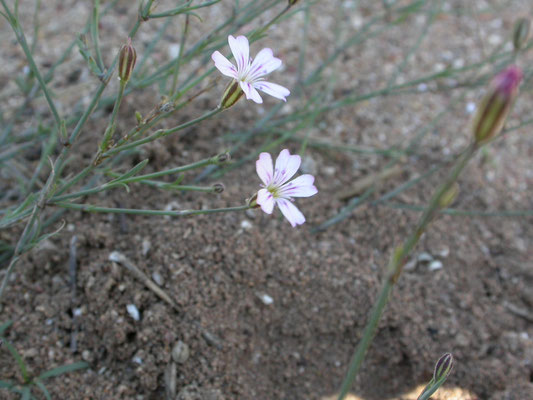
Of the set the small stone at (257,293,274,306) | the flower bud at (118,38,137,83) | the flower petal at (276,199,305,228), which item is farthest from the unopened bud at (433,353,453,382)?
the flower bud at (118,38,137,83)

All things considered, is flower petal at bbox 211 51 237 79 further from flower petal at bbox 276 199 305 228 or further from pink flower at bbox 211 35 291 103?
flower petal at bbox 276 199 305 228

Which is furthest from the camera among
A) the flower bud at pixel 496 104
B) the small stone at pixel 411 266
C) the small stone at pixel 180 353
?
the small stone at pixel 411 266

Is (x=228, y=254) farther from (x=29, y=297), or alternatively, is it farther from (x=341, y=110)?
(x=341, y=110)

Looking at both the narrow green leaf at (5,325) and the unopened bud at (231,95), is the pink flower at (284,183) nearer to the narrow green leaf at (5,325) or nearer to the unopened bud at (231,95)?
the unopened bud at (231,95)

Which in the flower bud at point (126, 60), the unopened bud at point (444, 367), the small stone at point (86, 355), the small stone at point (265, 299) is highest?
the flower bud at point (126, 60)

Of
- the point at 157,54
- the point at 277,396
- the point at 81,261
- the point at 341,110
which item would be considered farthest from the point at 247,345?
the point at 157,54

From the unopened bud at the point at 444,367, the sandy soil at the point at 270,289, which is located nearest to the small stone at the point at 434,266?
the sandy soil at the point at 270,289
